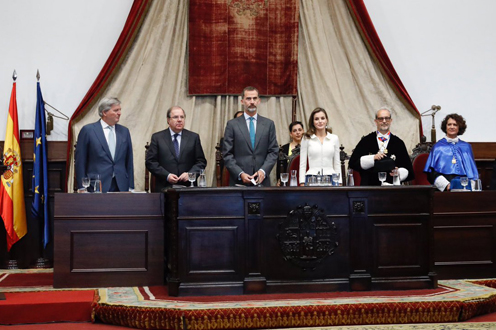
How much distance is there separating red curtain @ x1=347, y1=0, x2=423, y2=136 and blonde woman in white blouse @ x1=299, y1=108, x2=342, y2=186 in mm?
2307

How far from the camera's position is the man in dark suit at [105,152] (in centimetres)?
542

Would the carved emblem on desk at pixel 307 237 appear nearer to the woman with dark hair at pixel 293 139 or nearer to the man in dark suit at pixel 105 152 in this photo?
the man in dark suit at pixel 105 152

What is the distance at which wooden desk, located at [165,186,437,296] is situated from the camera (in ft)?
15.3

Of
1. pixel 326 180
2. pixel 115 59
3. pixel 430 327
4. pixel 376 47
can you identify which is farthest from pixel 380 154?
pixel 115 59

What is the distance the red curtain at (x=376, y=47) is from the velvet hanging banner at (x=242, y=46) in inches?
27.7

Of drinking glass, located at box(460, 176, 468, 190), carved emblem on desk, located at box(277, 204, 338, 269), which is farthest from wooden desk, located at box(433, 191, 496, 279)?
carved emblem on desk, located at box(277, 204, 338, 269)

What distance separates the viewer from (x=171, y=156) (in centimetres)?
584

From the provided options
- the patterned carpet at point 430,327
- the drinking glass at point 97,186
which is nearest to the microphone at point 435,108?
the patterned carpet at point 430,327

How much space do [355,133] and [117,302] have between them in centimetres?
392

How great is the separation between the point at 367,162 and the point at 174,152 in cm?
172

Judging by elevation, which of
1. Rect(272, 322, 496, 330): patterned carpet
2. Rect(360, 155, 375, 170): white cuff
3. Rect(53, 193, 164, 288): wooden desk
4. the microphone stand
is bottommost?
Rect(272, 322, 496, 330): patterned carpet

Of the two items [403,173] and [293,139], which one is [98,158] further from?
[403,173]

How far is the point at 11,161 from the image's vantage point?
6574mm

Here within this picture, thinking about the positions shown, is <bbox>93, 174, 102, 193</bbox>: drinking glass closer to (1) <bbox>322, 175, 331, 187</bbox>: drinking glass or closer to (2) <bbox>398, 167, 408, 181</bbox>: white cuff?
(1) <bbox>322, 175, 331, 187</bbox>: drinking glass
